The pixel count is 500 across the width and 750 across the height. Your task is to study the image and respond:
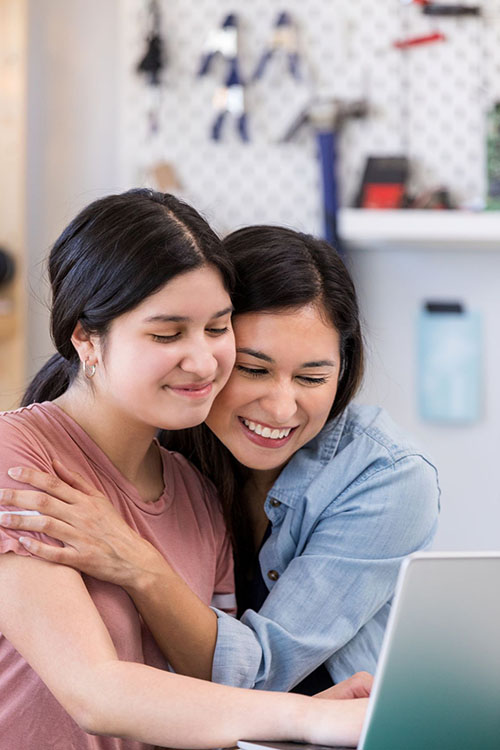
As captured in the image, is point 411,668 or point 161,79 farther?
point 161,79

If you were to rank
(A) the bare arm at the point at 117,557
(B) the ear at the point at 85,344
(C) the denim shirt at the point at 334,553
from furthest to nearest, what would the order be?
(C) the denim shirt at the point at 334,553, (B) the ear at the point at 85,344, (A) the bare arm at the point at 117,557

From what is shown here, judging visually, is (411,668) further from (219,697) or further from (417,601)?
(219,697)

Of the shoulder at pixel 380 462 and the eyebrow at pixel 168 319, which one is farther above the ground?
the eyebrow at pixel 168 319

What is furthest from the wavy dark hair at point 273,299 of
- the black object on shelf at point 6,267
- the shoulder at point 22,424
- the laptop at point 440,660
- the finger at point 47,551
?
the black object on shelf at point 6,267

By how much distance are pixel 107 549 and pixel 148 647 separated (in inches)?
7.7

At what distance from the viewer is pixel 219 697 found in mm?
1063

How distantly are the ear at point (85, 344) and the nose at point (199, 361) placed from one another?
0.12 m

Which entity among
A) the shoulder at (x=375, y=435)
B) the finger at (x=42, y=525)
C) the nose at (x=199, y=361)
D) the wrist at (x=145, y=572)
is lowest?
the wrist at (x=145, y=572)

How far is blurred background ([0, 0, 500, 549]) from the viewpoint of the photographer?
307 cm

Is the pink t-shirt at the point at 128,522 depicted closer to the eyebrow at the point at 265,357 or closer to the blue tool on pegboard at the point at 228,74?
the eyebrow at the point at 265,357

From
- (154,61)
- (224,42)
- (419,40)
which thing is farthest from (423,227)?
A: (154,61)

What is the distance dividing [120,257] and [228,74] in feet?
7.16

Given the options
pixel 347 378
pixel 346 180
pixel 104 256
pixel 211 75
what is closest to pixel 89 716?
pixel 104 256

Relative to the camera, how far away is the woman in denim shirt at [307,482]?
53.8 inches
